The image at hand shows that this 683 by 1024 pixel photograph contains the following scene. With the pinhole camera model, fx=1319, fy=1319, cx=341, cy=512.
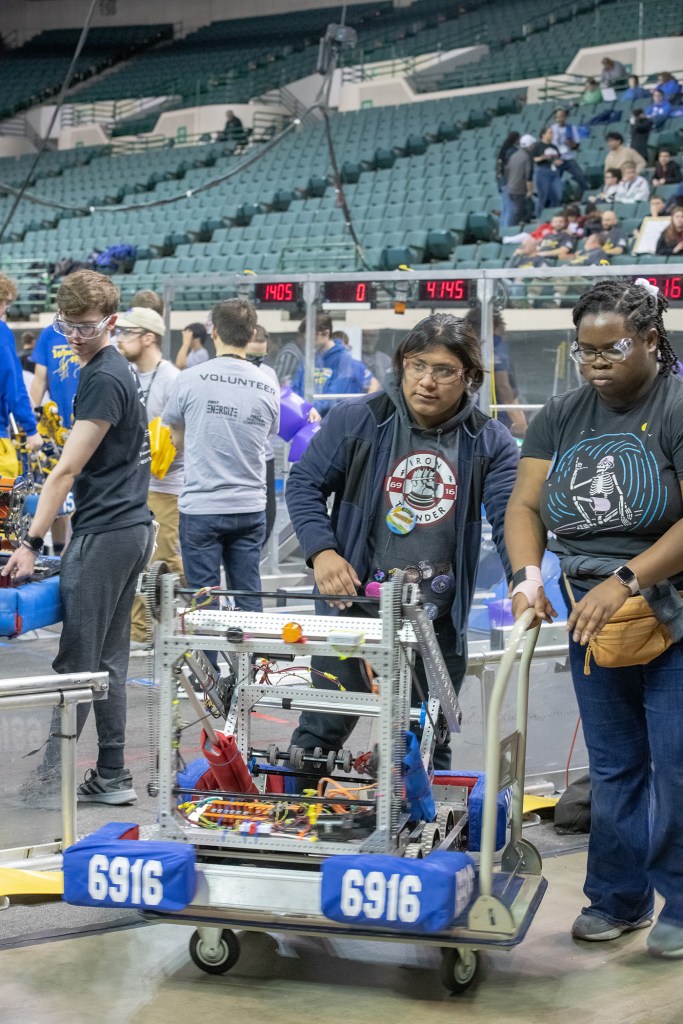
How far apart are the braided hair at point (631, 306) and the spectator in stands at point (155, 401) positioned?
3.18 meters

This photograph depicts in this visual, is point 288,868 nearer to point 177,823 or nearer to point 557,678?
point 177,823

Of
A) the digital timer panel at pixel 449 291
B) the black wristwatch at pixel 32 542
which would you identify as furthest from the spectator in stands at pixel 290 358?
the black wristwatch at pixel 32 542

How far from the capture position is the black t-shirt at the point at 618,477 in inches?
117

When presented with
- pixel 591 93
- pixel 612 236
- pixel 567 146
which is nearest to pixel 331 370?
pixel 612 236

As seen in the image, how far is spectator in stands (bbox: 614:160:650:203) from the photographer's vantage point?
576 inches

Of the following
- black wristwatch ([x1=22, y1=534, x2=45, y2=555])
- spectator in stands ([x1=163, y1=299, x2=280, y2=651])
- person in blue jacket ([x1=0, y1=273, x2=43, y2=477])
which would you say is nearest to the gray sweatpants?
black wristwatch ([x1=22, y1=534, x2=45, y2=555])

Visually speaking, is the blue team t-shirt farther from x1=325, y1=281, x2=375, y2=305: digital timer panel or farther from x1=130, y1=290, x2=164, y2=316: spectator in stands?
x1=325, y1=281, x2=375, y2=305: digital timer panel

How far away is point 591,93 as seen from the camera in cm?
1978

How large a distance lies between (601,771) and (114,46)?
3425 centimetres

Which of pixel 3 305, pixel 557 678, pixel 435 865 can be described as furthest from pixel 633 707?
pixel 3 305

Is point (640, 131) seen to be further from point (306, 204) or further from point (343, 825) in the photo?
point (343, 825)

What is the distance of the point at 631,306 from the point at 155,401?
357 cm

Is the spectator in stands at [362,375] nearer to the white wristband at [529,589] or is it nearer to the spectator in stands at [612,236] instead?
the spectator in stands at [612,236]

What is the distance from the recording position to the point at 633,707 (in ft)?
10.4
